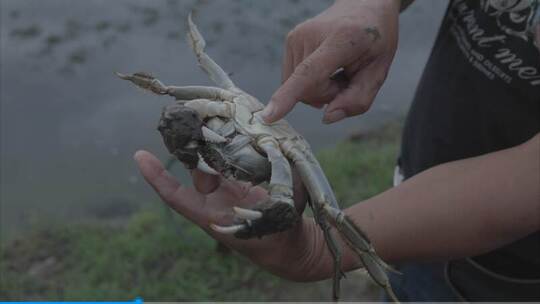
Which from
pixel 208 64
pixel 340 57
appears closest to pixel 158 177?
pixel 208 64

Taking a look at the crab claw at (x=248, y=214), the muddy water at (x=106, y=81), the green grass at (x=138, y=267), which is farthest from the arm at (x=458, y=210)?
the muddy water at (x=106, y=81)

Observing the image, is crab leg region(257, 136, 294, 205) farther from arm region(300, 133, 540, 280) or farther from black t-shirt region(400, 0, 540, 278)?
black t-shirt region(400, 0, 540, 278)

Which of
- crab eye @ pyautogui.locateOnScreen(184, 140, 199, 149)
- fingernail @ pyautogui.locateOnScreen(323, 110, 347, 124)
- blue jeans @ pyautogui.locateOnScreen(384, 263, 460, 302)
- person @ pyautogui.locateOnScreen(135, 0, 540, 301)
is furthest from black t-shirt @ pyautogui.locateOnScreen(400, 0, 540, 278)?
crab eye @ pyautogui.locateOnScreen(184, 140, 199, 149)

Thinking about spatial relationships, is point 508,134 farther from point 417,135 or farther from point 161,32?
point 161,32

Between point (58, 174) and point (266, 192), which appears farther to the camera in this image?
→ point (58, 174)

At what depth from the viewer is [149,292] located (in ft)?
11.3

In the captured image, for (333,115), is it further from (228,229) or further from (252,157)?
(228,229)

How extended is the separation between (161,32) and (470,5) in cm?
427

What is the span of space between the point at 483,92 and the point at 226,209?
0.82m

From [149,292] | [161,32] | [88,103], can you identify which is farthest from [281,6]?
[149,292]

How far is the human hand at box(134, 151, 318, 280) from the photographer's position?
5.86 feet

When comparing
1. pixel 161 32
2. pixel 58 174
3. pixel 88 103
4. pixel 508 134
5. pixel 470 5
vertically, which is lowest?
pixel 508 134

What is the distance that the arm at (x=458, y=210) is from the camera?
5.52ft

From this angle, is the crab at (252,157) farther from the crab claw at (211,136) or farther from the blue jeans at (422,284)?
the blue jeans at (422,284)
